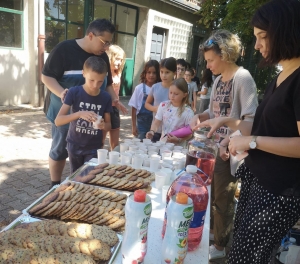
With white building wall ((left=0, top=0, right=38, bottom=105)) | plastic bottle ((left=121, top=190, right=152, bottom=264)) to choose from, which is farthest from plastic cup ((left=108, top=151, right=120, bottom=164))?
white building wall ((left=0, top=0, right=38, bottom=105))

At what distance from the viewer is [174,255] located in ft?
3.89

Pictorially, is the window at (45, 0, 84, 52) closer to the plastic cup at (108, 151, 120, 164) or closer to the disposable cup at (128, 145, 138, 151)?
the disposable cup at (128, 145, 138, 151)

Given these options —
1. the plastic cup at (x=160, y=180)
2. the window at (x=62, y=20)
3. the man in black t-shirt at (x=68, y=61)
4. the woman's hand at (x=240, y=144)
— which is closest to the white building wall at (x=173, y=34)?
the window at (x=62, y=20)

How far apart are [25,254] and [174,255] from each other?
0.66m

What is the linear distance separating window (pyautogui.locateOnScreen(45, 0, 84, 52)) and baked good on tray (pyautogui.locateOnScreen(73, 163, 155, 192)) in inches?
285

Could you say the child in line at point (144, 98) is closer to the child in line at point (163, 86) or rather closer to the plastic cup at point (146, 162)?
the child in line at point (163, 86)

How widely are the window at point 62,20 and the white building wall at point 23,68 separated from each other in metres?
0.56

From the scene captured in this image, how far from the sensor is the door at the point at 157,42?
11.3 meters

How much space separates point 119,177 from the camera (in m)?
2.03

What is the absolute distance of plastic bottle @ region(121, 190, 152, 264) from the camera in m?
1.14

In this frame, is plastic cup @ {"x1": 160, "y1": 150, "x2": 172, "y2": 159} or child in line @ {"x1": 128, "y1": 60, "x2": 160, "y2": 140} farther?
child in line @ {"x1": 128, "y1": 60, "x2": 160, "y2": 140}

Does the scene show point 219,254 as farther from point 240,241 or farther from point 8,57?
point 8,57

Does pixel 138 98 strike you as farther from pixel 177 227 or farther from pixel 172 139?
pixel 177 227

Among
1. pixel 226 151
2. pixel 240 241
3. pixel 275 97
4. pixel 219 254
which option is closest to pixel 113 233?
pixel 240 241
